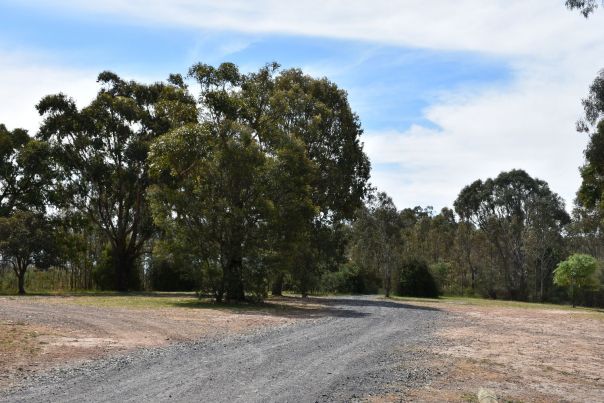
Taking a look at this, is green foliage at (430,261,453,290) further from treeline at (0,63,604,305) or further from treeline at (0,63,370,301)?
treeline at (0,63,370,301)

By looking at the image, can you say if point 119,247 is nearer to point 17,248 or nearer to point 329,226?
point 17,248

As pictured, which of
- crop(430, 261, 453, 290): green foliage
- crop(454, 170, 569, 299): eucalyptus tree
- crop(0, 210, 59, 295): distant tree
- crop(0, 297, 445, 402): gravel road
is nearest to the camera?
crop(0, 297, 445, 402): gravel road

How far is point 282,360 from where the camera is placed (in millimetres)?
11172

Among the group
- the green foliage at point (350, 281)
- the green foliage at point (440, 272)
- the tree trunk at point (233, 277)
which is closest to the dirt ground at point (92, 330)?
the tree trunk at point (233, 277)

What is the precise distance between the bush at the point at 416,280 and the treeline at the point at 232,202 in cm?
10

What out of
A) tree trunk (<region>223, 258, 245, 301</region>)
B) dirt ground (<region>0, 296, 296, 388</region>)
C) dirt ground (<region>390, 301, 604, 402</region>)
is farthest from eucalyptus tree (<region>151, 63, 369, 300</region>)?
dirt ground (<region>390, 301, 604, 402</region>)

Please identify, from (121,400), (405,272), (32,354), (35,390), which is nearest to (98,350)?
(32,354)

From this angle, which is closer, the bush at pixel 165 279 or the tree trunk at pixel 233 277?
the tree trunk at pixel 233 277

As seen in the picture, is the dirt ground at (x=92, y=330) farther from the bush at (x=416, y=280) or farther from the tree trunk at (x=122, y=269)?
the bush at (x=416, y=280)

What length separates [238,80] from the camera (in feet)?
103

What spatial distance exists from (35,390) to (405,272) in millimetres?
43867

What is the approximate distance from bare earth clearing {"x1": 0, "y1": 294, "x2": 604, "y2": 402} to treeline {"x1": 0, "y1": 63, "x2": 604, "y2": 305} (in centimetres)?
849

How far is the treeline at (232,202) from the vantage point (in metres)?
27.4

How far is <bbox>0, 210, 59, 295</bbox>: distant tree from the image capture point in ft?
118
